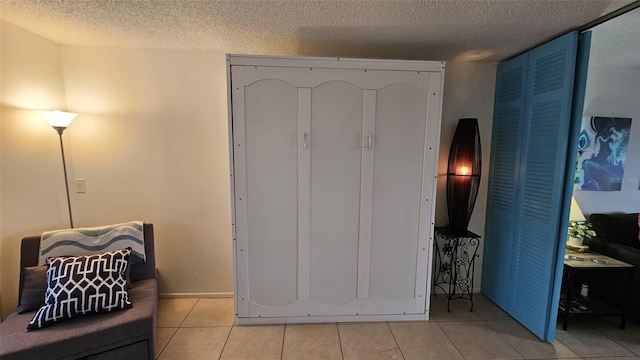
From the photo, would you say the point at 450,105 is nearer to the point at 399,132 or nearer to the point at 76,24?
the point at 399,132

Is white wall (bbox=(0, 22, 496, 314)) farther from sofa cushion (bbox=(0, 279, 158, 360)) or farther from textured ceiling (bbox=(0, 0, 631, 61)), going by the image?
sofa cushion (bbox=(0, 279, 158, 360))

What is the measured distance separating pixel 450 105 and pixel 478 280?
1.75m

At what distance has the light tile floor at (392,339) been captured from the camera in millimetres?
1893

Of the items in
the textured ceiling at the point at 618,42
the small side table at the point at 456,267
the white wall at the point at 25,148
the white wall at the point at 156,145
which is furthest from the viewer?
the small side table at the point at 456,267

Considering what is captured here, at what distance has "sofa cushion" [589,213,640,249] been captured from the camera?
245cm

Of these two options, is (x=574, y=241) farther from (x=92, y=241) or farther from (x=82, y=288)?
(x=92, y=241)

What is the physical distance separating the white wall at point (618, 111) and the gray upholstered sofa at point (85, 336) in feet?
12.4

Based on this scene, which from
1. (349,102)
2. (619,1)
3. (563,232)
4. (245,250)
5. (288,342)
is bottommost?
(288,342)

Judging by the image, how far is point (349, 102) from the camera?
202 centimetres

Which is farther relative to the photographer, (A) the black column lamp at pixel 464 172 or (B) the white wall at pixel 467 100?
(B) the white wall at pixel 467 100

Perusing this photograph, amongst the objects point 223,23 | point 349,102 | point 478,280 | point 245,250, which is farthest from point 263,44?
point 478,280

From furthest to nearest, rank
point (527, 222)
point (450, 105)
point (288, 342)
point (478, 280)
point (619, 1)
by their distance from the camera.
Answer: point (478, 280), point (450, 105), point (527, 222), point (288, 342), point (619, 1)

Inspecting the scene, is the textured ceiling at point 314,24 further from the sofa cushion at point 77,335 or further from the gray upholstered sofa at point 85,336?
the sofa cushion at point 77,335

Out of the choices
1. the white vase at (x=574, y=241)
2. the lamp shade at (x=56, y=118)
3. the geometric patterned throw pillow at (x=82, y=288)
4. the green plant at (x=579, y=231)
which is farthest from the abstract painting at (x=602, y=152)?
the lamp shade at (x=56, y=118)
